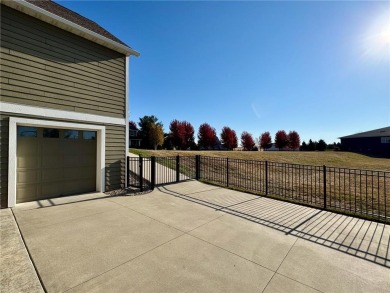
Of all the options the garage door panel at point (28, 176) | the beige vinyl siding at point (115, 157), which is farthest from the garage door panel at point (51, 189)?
the beige vinyl siding at point (115, 157)

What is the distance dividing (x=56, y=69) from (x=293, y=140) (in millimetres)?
66081

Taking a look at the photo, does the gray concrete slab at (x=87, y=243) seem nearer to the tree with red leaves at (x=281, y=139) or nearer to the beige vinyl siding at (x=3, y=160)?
the beige vinyl siding at (x=3, y=160)

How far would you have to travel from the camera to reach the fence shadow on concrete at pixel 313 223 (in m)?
3.71

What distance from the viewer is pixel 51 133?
6547 millimetres

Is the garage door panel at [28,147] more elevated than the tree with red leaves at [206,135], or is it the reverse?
the tree with red leaves at [206,135]

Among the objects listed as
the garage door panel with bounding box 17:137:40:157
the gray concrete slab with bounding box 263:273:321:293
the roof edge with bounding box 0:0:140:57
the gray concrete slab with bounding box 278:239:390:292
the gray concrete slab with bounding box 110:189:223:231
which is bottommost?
the gray concrete slab with bounding box 278:239:390:292

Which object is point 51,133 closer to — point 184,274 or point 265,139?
point 184,274

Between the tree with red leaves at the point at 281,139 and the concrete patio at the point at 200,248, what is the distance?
61873mm

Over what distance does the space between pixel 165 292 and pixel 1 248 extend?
118 inches

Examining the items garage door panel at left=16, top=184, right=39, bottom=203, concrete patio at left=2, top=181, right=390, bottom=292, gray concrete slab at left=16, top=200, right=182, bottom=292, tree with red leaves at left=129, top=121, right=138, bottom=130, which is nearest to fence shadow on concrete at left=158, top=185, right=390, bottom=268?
concrete patio at left=2, top=181, right=390, bottom=292

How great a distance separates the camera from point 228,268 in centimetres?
297

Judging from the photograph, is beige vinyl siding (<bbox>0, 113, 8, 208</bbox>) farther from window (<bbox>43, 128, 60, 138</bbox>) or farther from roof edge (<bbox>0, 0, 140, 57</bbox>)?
roof edge (<bbox>0, 0, 140, 57</bbox>)

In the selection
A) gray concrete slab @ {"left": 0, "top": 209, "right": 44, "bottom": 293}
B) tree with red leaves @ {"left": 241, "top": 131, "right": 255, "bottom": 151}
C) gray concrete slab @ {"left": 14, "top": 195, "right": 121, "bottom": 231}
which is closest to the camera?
gray concrete slab @ {"left": 0, "top": 209, "right": 44, "bottom": 293}

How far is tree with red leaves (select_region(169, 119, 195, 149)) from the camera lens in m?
50.6
